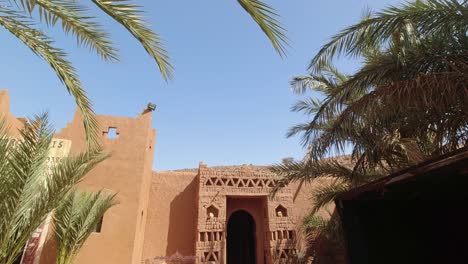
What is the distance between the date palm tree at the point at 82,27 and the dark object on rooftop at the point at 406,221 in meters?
2.34

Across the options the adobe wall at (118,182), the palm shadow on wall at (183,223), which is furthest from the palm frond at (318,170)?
the adobe wall at (118,182)

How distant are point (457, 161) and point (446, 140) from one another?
2748mm

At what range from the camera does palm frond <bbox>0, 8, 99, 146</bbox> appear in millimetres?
3117

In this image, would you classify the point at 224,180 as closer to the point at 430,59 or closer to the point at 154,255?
the point at 154,255

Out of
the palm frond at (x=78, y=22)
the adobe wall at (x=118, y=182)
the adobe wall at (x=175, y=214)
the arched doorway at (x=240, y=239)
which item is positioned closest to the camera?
the palm frond at (x=78, y=22)

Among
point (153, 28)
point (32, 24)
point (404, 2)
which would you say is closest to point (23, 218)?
point (32, 24)

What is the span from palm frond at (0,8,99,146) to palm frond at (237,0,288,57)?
2230 mm

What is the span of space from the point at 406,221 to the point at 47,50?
195 inches

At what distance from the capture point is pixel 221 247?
30.7 ft

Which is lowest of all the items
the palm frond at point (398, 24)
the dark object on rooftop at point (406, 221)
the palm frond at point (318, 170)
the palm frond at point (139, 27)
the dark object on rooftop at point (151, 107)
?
the dark object on rooftop at point (406, 221)

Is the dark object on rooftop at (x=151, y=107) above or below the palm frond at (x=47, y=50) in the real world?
above

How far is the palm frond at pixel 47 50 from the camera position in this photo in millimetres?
3117

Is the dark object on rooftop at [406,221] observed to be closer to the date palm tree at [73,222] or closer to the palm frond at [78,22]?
the palm frond at [78,22]

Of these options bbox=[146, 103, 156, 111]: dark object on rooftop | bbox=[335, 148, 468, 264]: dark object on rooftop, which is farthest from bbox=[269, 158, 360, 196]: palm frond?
bbox=[146, 103, 156, 111]: dark object on rooftop
